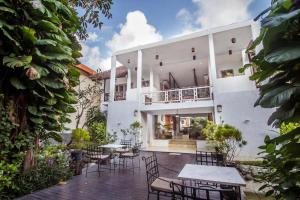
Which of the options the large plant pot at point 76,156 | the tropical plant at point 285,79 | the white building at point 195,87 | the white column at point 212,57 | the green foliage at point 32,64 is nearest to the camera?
the tropical plant at point 285,79

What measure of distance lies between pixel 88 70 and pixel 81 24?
32.6 feet

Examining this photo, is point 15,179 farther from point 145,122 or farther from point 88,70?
point 88,70

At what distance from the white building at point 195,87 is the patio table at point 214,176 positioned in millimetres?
5756

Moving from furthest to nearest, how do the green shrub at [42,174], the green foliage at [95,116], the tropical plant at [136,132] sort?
the green foliage at [95,116]
the tropical plant at [136,132]
the green shrub at [42,174]

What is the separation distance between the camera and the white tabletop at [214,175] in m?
2.42

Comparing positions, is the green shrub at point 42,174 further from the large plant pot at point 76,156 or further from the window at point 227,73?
the window at point 227,73

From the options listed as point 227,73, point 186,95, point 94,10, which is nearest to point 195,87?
point 186,95

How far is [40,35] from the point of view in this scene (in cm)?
371

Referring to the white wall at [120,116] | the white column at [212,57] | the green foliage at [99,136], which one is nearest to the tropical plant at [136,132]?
the white wall at [120,116]

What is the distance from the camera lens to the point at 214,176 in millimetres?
2674

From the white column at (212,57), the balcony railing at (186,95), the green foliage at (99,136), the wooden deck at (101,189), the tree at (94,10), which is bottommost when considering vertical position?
the wooden deck at (101,189)

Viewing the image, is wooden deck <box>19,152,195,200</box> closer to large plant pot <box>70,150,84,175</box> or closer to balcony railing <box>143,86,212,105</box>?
large plant pot <box>70,150,84,175</box>

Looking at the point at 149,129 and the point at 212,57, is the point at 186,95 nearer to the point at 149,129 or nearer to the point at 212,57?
the point at 212,57

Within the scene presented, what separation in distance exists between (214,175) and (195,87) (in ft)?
25.4
